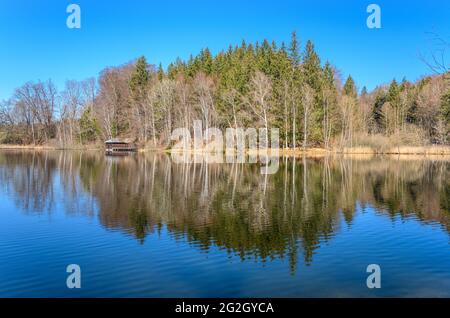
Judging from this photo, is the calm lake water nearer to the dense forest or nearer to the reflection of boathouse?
the dense forest

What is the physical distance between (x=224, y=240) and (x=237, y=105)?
2309 inches

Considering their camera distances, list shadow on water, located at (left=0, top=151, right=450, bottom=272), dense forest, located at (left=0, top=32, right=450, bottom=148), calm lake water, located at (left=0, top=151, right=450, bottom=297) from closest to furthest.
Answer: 1. calm lake water, located at (left=0, top=151, right=450, bottom=297)
2. shadow on water, located at (left=0, top=151, right=450, bottom=272)
3. dense forest, located at (left=0, top=32, right=450, bottom=148)

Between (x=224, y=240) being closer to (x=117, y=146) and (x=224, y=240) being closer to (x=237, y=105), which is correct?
(x=237, y=105)

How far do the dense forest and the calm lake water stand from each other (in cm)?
3790

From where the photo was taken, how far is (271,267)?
1162cm

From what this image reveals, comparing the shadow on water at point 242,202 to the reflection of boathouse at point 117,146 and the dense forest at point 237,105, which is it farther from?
the reflection of boathouse at point 117,146

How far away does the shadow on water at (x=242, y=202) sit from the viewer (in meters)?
15.1

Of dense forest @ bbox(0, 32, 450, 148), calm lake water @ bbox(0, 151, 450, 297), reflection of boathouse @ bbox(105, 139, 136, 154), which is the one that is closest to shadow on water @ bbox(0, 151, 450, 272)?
calm lake water @ bbox(0, 151, 450, 297)

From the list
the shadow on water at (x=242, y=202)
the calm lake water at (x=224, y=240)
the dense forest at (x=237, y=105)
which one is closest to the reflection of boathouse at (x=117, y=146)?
the dense forest at (x=237, y=105)

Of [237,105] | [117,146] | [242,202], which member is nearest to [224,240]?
[242,202]

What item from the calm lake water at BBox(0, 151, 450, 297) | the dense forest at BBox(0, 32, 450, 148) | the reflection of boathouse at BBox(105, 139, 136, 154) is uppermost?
the dense forest at BBox(0, 32, 450, 148)

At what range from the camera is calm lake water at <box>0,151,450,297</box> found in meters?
10.4

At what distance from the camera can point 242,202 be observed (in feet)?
73.3
